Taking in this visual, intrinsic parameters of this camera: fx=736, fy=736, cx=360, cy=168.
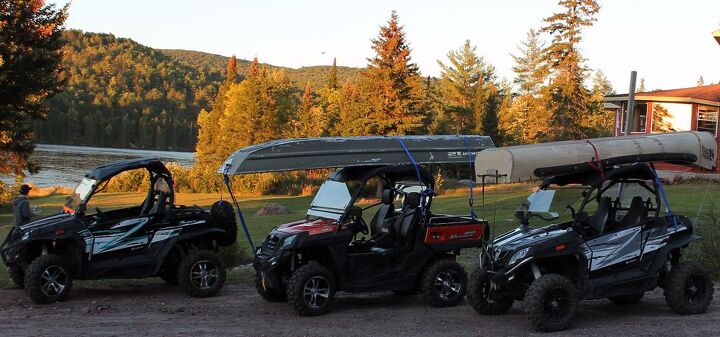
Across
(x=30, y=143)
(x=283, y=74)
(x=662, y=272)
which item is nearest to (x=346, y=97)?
(x=283, y=74)

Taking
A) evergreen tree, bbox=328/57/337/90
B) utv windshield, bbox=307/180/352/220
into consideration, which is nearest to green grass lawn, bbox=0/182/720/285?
utv windshield, bbox=307/180/352/220

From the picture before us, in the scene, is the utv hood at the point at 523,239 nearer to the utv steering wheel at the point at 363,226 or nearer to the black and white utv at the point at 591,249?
the black and white utv at the point at 591,249

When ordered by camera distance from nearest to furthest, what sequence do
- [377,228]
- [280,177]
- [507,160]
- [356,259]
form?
[507,160], [356,259], [377,228], [280,177]

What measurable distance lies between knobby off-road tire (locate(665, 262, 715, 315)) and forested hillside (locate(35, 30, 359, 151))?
10338cm

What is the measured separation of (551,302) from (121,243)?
6.70 metres

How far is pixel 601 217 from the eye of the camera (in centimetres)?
998

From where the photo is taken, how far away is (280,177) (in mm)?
48938

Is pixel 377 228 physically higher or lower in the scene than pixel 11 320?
higher

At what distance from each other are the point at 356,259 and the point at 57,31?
2306 centimetres

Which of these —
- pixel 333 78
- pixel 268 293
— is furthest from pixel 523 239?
pixel 333 78

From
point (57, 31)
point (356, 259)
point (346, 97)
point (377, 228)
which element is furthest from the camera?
point (346, 97)

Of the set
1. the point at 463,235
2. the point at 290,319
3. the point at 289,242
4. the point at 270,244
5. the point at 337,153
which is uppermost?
the point at 337,153

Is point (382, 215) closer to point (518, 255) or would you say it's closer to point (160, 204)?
point (518, 255)

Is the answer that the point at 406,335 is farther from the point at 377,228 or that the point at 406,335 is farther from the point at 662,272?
the point at 662,272
